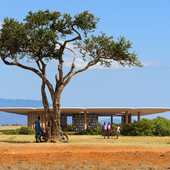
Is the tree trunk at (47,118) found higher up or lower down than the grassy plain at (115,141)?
higher up

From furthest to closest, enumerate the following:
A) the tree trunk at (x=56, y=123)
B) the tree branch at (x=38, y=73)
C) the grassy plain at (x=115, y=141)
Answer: the tree branch at (x=38, y=73), the tree trunk at (x=56, y=123), the grassy plain at (x=115, y=141)

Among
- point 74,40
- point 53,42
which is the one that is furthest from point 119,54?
point 53,42

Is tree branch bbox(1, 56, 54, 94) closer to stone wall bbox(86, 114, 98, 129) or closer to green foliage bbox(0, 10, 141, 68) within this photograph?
green foliage bbox(0, 10, 141, 68)

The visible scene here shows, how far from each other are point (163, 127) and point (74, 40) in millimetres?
15297

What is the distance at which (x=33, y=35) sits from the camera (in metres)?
20.2

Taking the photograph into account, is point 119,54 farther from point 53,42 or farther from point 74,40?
point 53,42

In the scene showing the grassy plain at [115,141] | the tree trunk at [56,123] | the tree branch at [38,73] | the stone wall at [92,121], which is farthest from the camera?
the stone wall at [92,121]

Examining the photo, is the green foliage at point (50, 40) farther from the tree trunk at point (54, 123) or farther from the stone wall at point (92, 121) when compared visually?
the stone wall at point (92, 121)

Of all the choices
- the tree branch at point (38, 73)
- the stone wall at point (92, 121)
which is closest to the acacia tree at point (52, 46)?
the tree branch at point (38, 73)

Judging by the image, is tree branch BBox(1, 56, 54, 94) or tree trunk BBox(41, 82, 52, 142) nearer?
tree trunk BBox(41, 82, 52, 142)

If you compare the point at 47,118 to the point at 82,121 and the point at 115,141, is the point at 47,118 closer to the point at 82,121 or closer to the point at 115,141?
the point at 115,141

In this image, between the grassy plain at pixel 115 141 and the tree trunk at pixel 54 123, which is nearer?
the grassy plain at pixel 115 141

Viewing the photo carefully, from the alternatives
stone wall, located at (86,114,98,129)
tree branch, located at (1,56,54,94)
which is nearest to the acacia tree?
tree branch, located at (1,56,54,94)

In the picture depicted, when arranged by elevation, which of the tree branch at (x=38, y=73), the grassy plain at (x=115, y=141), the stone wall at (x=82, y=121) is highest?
the tree branch at (x=38, y=73)
